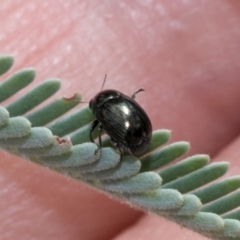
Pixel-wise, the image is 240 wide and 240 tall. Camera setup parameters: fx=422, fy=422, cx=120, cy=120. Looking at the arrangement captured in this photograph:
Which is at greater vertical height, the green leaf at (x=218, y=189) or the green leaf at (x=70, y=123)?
the green leaf at (x=70, y=123)

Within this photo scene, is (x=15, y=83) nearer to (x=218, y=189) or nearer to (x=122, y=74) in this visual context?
(x=218, y=189)

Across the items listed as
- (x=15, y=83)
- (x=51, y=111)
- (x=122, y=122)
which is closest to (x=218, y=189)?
(x=122, y=122)

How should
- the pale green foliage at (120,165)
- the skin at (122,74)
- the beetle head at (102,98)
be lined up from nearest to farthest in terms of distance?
1. the pale green foliage at (120,165)
2. the beetle head at (102,98)
3. the skin at (122,74)

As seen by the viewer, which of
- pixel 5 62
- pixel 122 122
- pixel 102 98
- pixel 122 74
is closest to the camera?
pixel 5 62

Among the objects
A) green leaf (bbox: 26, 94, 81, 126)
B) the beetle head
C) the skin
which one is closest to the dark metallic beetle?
the beetle head

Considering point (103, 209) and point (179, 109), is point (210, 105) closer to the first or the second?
point (179, 109)

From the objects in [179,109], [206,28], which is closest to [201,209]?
[179,109]

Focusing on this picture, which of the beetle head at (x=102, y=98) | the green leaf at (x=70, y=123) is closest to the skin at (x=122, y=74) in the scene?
the beetle head at (x=102, y=98)

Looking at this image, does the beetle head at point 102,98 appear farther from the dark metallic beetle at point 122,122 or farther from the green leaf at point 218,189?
the green leaf at point 218,189
